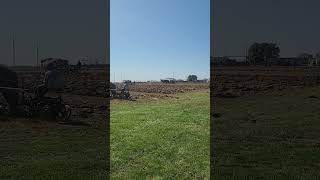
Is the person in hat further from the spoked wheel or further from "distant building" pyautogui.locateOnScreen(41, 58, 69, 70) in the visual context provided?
the spoked wheel

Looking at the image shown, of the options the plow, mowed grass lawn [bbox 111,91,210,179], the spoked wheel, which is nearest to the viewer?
mowed grass lawn [bbox 111,91,210,179]

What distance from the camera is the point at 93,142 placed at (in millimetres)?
17562

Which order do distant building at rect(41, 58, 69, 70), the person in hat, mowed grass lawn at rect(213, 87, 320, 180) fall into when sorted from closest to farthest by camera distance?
mowed grass lawn at rect(213, 87, 320, 180) < the person in hat < distant building at rect(41, 58, 69, 70)

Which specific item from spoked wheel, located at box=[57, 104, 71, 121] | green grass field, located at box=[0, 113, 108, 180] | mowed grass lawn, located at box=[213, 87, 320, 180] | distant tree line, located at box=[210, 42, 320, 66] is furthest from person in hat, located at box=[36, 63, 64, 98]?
distant tree line, located at box=[210, 42, 320, 66]

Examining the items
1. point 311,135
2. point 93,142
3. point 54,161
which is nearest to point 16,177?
point 54,161

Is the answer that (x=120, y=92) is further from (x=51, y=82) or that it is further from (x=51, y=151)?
(x=51, y=151)

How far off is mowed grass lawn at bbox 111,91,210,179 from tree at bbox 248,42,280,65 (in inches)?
279

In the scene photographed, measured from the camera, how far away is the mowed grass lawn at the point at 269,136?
490 inches

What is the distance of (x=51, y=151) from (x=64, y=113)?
6473 millimetres

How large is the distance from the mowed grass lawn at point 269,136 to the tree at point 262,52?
264 centimetres

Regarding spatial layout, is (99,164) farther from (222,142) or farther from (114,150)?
(222,142)

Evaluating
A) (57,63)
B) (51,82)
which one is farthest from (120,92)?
Answer: (51,82)

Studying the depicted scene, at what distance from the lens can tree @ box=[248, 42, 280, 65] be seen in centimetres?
3067

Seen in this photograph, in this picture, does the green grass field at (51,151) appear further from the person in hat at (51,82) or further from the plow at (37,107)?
the person in hat at (51,82)
